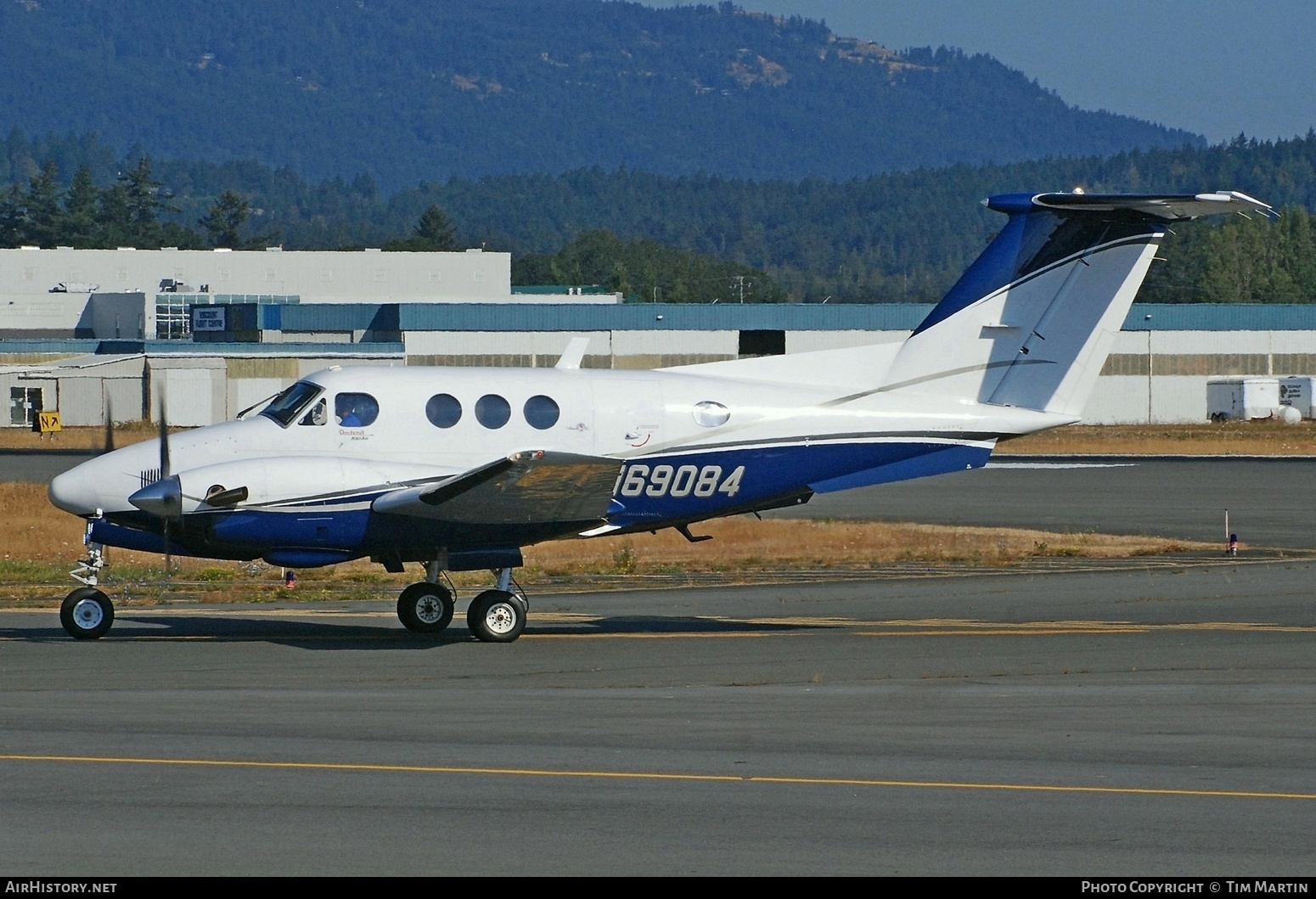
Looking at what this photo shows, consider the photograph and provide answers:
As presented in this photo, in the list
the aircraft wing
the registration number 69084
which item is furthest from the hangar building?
the aircraft wing

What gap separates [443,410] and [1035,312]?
6.49m

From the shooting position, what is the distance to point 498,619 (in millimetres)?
16719

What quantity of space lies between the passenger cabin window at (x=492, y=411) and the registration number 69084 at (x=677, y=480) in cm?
141

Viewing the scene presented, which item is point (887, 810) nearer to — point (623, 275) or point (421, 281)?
point (421, 281)

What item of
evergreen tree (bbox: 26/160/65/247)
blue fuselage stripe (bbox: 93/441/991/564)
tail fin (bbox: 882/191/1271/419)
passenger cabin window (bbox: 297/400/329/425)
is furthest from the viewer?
evergreen tree (bbox: 26/160/65/247)

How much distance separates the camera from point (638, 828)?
8750mm

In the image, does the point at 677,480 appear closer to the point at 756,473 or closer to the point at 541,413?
the point at 756,473

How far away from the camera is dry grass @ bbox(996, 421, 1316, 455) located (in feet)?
192

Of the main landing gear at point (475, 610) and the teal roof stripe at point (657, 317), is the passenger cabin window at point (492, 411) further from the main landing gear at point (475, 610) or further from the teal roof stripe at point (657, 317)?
the teal roof stripe at point (657, 317)

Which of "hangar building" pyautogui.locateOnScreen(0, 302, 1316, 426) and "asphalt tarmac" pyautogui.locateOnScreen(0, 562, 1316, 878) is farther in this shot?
"hangar building" pyautogui.locateOnScreen(0, 302, 1316, 426)

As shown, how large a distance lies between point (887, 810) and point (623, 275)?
6836 inches

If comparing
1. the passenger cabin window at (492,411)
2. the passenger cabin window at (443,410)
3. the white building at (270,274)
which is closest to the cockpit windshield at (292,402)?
the passenger cabin window at (443,410)

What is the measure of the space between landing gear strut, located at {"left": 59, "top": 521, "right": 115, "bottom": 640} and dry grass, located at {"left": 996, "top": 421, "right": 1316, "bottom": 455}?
39.6 meters

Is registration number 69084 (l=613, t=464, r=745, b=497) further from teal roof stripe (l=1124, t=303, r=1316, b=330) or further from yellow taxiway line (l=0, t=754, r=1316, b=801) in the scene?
teal roof stripe (l=1124, t=303, r=1316, b=330)
